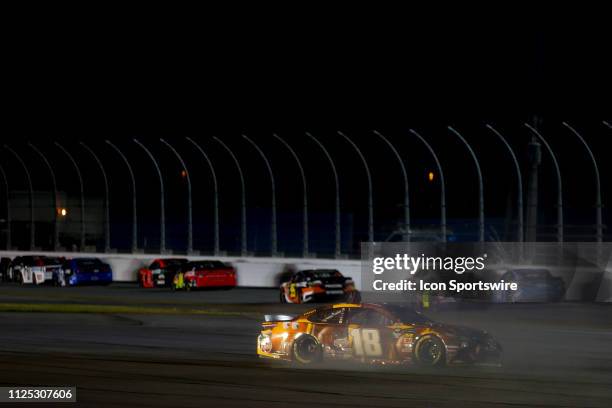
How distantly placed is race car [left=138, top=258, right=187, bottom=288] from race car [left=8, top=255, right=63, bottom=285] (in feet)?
13.7

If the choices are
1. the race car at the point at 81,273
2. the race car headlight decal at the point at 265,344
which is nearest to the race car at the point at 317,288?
the race car at the point at 81,273

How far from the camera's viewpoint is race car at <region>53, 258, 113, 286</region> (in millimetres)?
49469

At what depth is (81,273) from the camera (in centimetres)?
4947

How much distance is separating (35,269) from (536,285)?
2485 cm

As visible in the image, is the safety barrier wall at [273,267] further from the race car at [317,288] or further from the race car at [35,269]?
the race car at [317,288]

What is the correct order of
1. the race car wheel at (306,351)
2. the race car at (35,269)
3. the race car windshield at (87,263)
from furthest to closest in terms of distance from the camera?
the race car at (35,269) → the race car windshield at (87,263) → the race car wheel at (306,351)

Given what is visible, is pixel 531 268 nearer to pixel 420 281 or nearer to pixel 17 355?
pixel 420 281

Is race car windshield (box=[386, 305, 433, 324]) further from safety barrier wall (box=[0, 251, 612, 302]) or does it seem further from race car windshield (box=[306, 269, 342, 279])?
safety barrier wall (box=[0, 251, 612, 302])

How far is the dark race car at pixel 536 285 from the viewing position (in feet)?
113

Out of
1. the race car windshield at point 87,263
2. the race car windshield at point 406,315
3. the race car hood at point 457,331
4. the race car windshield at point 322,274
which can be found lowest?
the race car hood at point 457,331

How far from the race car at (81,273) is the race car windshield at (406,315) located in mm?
32436

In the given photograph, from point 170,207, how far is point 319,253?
22616 mm

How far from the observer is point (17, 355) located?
64.4 ft

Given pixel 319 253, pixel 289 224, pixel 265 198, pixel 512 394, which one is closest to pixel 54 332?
pixel 512 394
